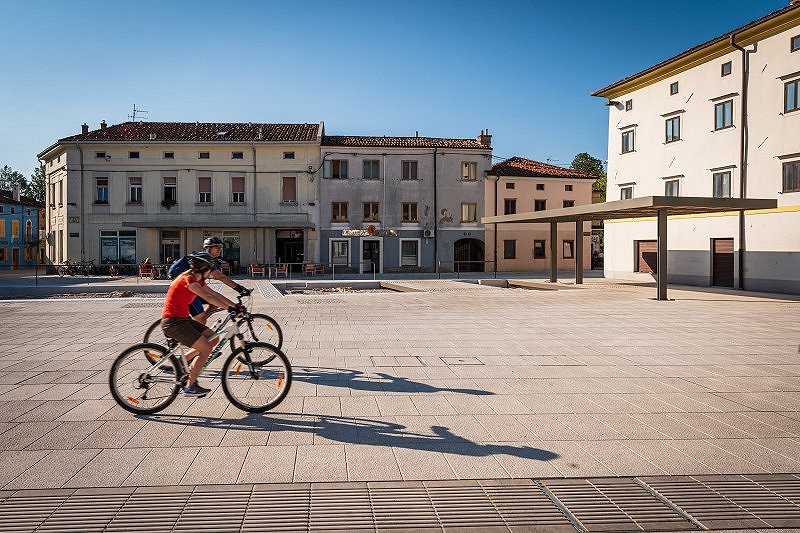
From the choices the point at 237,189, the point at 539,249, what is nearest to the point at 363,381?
the point at 237,189

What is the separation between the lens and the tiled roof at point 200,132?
38250 mm

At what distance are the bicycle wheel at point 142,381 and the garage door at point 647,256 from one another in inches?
1057

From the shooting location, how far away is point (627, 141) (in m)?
29.8

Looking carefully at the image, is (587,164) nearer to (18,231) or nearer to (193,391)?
(18,231)

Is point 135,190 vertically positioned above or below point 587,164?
below

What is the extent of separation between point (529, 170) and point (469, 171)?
4951mm

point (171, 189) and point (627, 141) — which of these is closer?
point (627, 141)

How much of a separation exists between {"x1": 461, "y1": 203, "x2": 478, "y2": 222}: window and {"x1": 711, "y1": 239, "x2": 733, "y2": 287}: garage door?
18211mm

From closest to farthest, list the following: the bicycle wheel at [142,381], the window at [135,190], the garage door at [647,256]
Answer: the bicycle wheel at [142,381]
the garage door at [647,256]
the window at [135,190]

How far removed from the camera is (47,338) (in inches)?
408

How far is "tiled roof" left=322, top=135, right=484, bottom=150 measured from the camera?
38969 mm

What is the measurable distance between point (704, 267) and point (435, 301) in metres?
14.4

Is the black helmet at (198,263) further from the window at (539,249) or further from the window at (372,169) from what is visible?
the window at (539,249)

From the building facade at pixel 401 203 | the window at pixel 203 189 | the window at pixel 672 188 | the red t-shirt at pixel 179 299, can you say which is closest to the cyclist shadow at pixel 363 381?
the red t-shirt at pixel 179 299
